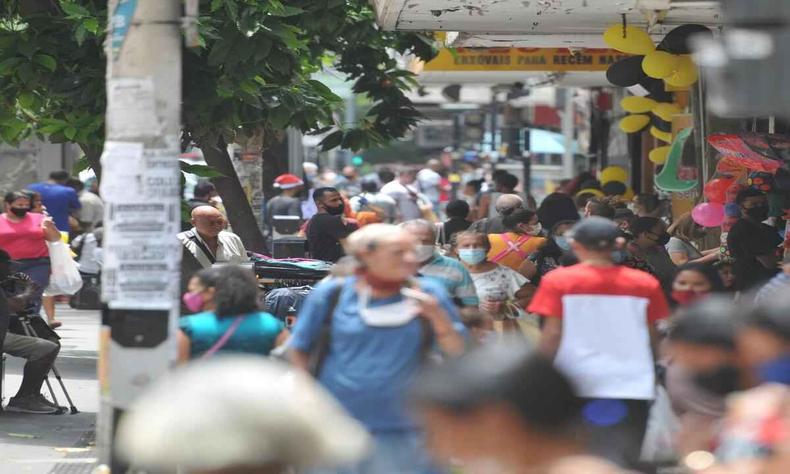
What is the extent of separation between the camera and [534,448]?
3566mm

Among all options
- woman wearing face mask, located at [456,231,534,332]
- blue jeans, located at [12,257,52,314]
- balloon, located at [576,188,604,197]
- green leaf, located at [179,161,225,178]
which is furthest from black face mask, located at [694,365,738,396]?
balloon, located at [576,188,604,197]

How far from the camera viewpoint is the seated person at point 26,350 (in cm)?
1208

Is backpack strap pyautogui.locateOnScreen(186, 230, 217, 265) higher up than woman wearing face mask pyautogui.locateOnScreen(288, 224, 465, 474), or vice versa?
backpack strap pyautogui.locateOnScreen(186, 230, 217, 265)

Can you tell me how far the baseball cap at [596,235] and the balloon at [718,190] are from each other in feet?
20.5

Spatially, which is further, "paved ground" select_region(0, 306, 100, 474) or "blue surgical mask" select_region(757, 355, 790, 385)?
"paved ground" select_region(0, 306, 100, 474)

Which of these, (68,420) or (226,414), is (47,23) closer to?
(68,420)

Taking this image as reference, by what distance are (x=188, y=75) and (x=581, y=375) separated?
4327mm

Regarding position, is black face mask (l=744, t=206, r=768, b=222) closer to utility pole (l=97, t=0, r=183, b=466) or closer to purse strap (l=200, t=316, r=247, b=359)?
purse strap (l=200, t=316, r=247, b=359)

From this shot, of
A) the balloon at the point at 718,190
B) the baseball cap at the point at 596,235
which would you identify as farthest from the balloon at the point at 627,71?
the baseball cap at the point at 596,235

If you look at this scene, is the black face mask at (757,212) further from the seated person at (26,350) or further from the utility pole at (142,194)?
the utility pole at (142,194)

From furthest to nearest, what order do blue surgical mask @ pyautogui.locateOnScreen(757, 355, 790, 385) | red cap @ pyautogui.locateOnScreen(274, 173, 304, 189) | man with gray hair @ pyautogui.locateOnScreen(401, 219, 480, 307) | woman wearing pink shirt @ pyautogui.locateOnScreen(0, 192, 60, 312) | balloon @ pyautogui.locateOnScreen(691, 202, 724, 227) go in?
red cap @ pyautogui.locateOnScreen(274, 173, 304, 189) < woman wearing pink shirt @ pyautogui.locateOnScreen(0, 192, 60, 312) < balloon @ pyautogui.locateOnScreen(691, 202, 724, 227) < man with gray hair @ pyautogui.locateOnScreen(401, 219, 480, 307) < blue surgical mask @ pyautogui.locateOnScreen(757, 355, 790, 385)

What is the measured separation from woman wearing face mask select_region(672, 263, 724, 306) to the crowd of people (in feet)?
0.03

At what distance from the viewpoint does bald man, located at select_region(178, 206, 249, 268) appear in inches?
465

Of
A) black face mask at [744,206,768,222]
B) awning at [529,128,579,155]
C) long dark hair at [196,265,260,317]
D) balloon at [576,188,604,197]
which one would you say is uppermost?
awning at [529,128,579,155]
